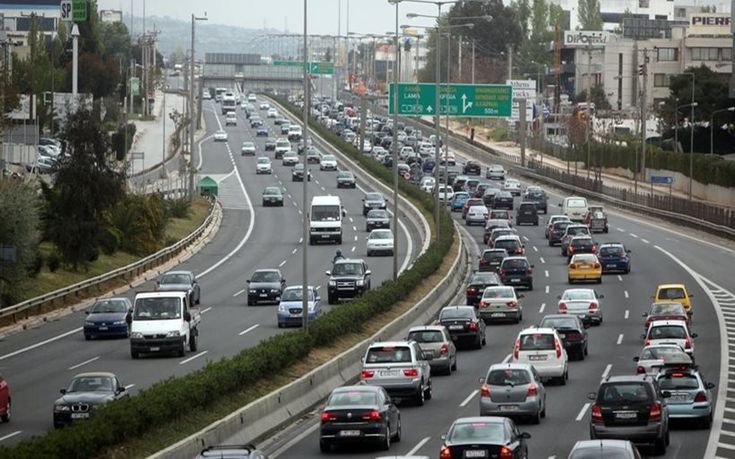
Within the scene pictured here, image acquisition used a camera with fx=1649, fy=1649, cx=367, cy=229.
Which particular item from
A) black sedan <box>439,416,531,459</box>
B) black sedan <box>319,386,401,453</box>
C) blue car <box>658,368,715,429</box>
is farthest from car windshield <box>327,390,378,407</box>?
blue car <box>658,368,715,429</box>

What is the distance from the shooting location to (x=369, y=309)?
4994cm

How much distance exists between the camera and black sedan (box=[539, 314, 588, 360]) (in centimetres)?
4572

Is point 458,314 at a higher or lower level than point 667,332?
lower

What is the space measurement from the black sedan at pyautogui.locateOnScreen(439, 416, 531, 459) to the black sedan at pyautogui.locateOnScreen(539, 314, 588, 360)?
19.5m

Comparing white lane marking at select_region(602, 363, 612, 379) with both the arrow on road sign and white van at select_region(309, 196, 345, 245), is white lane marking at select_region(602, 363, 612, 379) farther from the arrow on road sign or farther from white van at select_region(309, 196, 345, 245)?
the arrow on road sign

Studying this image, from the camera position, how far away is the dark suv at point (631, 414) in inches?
1162

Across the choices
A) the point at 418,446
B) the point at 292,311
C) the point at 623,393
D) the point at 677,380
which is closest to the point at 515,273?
the point at 292,311

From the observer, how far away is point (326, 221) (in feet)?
281

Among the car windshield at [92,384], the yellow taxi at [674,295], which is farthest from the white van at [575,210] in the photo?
the car windshield at [92,384]

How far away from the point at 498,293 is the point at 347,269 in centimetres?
766

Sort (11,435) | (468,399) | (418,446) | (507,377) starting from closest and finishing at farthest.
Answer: (418,446), (11,435), (507,377), (468,399)

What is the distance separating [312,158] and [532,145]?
Result: 45.5m

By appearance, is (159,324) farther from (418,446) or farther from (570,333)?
(418,446)

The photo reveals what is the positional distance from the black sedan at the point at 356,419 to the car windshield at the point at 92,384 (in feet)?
18.4
